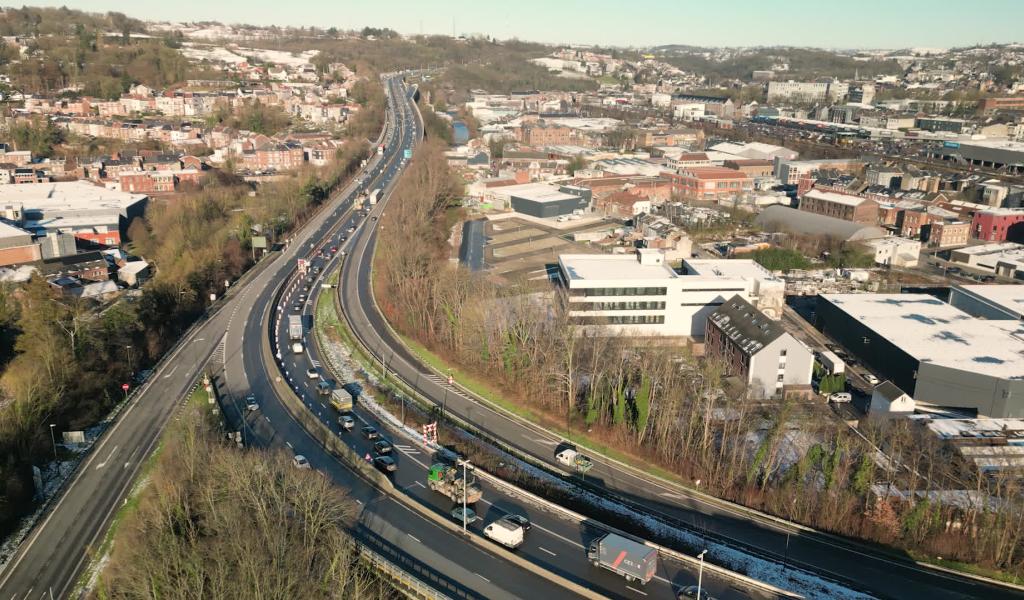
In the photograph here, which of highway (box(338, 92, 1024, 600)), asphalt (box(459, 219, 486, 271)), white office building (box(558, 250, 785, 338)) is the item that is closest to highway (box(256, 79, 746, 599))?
highway (box(338, 92, 1024, 600))

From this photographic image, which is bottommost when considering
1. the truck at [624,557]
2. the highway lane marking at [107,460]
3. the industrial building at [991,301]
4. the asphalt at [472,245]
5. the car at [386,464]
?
the highway lane marking at [107,460]

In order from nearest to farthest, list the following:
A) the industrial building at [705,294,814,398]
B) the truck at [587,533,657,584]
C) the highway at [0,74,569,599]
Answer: the truck at [587,533,657,584] < the highway at [0,74,569,599] < the industrial building at [705,294,814,398]

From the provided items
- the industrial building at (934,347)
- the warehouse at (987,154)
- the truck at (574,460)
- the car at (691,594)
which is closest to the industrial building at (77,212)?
the truck at (574,460)

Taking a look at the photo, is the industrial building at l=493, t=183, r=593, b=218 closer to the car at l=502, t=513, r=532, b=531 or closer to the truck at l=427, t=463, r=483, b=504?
the truck at l=427, t=463, r=483, b=504

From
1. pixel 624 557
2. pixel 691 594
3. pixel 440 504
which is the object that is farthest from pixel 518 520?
pixel 691 594

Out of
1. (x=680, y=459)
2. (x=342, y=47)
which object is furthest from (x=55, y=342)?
(x=342, y=47)

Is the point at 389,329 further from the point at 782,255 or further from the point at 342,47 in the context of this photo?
the point at 342,47

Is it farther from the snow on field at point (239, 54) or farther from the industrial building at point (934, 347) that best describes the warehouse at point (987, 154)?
the snow on field at point (239, 54)
